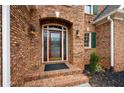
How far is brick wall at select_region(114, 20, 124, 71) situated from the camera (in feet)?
16.4

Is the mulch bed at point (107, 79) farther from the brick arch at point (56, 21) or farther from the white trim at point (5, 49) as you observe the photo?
the white trim at point (5, 49)

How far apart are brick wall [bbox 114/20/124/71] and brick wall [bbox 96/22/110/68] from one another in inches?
13.0

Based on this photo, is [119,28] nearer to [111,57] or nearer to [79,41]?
[111,57]

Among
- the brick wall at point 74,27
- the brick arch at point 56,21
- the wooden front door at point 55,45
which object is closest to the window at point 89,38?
the brick wall at point 74,27

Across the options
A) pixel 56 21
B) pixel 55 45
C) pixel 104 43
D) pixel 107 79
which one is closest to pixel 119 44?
pixel 104 43

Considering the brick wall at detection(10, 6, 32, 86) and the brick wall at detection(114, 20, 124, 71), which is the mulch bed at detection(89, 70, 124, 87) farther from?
the brick wall at detection(10, 6, 32, 86)

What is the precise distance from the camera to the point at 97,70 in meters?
4.64

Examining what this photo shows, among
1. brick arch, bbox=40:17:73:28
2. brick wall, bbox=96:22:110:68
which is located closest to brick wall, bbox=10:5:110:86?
brick wall, bbox=96:22:110:68

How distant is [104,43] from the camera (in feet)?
17.9

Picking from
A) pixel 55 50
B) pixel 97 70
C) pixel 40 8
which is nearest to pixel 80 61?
pixel 97 70

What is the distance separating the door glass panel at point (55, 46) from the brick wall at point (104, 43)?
1822 mm

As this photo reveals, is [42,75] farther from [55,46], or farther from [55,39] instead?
[55,39]

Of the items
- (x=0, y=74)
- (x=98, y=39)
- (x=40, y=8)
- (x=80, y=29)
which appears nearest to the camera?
(x=0, y=74)
